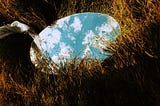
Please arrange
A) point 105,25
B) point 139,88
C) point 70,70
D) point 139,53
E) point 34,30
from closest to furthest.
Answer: point 139,88 → point 139,53 → point 70,70 → point 105,25 → point 34,30

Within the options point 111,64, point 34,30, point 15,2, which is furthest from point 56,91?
point 15,2

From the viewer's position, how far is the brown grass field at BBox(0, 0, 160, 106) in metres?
2.16

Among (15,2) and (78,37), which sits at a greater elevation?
(15,2)

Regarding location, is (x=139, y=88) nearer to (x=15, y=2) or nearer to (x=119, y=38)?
(x=119, y=38)

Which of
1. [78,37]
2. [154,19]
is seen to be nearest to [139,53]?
[154,19]

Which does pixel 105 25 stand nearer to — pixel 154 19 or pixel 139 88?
pixel 154 19

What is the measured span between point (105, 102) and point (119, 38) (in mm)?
441

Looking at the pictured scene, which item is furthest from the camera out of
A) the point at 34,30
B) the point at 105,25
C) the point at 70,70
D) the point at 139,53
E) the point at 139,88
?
the point at 34,30

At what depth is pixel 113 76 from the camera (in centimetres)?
231

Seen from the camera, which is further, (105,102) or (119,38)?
(119,38)

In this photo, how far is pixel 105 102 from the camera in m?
2.21

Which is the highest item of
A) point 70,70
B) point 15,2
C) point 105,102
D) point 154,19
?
point 15,2

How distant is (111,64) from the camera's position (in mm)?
2570

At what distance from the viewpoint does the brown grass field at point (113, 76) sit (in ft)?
7.09
